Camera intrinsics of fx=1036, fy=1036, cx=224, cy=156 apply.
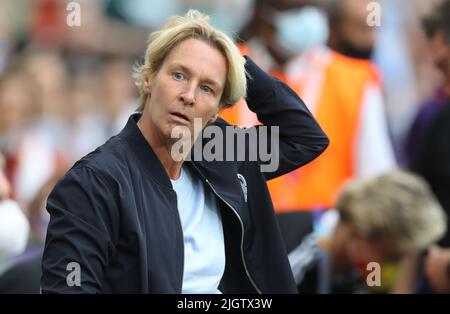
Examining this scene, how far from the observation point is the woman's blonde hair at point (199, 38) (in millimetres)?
3350

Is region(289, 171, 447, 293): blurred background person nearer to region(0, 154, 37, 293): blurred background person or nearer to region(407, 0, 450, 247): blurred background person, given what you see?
region(407, 0, 450, 247): blurred background person

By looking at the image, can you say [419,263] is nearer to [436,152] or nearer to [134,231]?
[436,152]

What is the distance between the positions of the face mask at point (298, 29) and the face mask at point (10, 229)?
2.81 m

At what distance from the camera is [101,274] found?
3.04 meters

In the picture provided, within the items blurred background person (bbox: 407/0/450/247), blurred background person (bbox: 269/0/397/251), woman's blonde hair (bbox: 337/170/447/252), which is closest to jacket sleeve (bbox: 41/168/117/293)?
woman's blonde hair (bbox: 337/170/447/252)

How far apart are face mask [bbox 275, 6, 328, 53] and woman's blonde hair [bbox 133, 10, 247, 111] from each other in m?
3.09

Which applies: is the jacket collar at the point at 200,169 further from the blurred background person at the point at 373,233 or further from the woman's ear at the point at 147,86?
the blurred background person at the point at 373,233

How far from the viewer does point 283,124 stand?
3752 mm

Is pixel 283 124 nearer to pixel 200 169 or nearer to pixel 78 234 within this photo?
pixel 200 169

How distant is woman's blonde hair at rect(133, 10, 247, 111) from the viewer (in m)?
3.35

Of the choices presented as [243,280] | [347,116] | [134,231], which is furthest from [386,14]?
[134,231]

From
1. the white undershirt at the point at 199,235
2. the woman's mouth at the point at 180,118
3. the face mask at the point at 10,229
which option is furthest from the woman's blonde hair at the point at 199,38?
the face mask at the point at 10,229

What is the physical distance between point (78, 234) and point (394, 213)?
7.82ft

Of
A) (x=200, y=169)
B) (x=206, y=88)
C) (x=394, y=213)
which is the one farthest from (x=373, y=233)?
(x=206, y=88)
